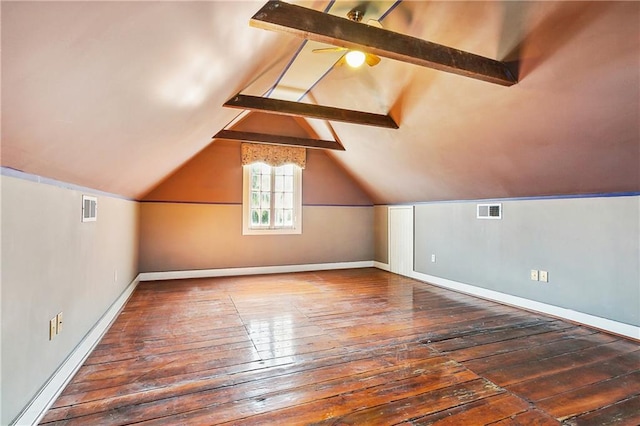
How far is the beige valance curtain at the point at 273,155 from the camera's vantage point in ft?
19.2

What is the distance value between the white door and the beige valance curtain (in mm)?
2141

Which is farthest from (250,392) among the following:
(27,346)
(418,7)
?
(418,7)

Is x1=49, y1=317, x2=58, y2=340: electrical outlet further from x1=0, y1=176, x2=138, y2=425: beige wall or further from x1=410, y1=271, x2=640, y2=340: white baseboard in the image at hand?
x1=410, y1=271, x2=640, y2=340: white baseboard

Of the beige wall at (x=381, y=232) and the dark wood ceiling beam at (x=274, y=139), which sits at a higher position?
the dark wood ceiling beam at (x=274, y=139)

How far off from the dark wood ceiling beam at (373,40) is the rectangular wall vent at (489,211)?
7.10 feet

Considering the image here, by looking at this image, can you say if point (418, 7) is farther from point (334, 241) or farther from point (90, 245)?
point (334, 241)

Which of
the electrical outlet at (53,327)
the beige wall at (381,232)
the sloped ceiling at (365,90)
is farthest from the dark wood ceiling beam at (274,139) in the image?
the electrical outlet at (53,327)

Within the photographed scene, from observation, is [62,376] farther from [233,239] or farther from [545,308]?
[545,308]

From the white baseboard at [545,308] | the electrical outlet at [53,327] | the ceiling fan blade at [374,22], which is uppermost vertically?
the ceiling fan blade at [374,22]

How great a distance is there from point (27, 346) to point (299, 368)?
1.63 m

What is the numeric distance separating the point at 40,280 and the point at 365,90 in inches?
144

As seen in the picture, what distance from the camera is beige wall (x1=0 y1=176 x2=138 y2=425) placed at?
58.4 inches

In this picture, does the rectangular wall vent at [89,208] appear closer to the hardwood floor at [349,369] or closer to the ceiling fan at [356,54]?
the hardwood floor at [349,369]

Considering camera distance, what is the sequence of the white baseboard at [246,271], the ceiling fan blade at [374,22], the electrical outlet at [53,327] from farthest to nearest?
the white baseboard at [246,271]
the ceiling fan blade at [374,22]
the electrical outlet at [53,327]
